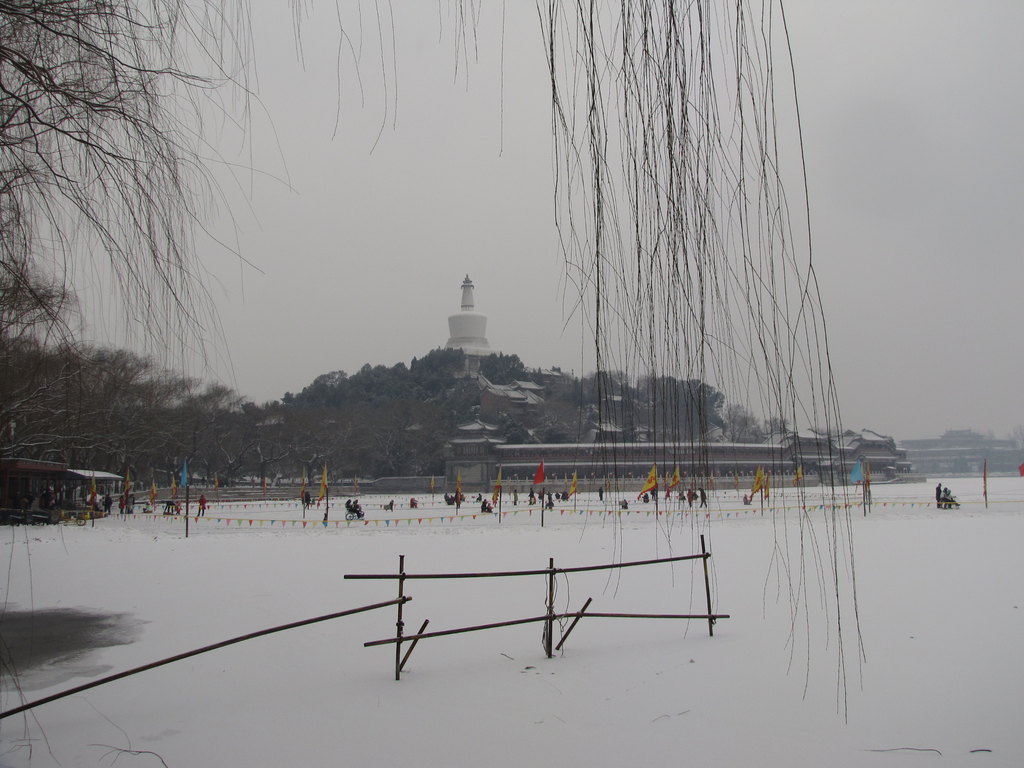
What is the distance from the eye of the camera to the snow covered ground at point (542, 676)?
10.6ft

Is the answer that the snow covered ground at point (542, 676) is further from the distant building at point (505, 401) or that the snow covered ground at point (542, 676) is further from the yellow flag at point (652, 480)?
the distant building at point (505, 401)

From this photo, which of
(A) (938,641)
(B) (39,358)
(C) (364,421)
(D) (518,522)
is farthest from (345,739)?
(C) (364,421)

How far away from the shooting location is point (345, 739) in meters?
3.46

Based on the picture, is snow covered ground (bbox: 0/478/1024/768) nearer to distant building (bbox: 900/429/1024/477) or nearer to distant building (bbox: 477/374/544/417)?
distant building (bbox: 477/374/544/417)

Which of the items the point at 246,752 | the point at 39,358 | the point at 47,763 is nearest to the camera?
the point at 39,358

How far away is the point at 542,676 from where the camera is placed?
14.6 ft

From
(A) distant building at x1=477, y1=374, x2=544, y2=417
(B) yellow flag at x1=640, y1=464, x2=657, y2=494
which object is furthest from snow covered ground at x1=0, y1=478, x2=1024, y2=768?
Result: (A) distant building at x1=477, y1=374, x2=544, y2=417

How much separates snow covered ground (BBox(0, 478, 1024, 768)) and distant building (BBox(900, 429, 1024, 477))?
91.5 m

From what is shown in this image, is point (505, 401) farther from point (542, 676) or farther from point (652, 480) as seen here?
point (542, 676)

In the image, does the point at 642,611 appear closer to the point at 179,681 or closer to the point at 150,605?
the point at 179,681

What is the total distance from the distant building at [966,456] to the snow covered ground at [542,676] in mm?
91452

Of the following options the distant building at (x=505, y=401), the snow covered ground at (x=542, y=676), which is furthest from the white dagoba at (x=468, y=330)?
the snow covered ground at (x=542, y=676)

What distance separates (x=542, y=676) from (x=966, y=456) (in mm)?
110688

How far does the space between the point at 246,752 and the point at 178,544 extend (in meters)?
10.7
